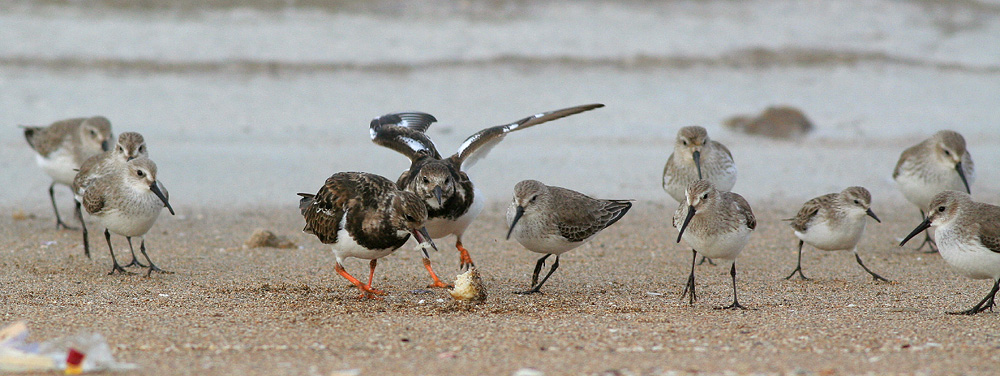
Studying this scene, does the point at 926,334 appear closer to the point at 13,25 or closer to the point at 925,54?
the point at 925,54

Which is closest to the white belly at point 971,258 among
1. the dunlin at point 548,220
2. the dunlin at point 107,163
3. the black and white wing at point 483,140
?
the dunlin at point 548,220

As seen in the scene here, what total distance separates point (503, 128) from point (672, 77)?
356 inches

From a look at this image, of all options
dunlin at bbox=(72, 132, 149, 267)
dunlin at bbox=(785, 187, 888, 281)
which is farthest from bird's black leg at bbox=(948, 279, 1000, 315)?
dunlin at bbox=(72, 132, 149, 267)

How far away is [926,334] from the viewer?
5.14 meters

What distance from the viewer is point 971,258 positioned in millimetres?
5711

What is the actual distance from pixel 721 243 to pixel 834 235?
1.45 metres

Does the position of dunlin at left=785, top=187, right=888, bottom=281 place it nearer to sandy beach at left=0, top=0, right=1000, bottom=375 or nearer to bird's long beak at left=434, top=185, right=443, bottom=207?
sandy beach at left=0, top=0, right=1000, bottom=375

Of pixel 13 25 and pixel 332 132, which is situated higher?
pixel 13 25

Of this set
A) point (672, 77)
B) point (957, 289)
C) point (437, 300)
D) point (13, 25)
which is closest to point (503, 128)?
point (437, 300)

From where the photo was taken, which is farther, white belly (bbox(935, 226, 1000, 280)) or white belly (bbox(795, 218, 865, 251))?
white belly (bbox(795, 218, 865, 251))

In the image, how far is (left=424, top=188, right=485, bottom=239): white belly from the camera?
22.1 ft

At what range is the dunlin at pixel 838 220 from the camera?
699cm

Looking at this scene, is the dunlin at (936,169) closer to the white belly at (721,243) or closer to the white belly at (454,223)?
the white belly at (721,243)

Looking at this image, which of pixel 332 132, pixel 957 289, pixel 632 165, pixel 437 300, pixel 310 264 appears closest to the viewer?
pixel 437 300
